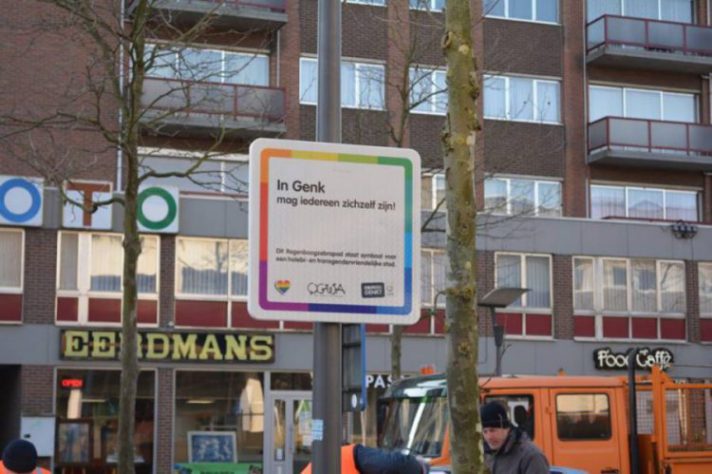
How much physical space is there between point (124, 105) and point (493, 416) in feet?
36.7

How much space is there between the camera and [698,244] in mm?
34844

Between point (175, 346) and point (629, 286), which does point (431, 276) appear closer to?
point (629, 286)

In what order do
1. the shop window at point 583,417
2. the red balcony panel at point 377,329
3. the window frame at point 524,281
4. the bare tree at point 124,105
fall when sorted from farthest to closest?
the window frame at point 524,281
the red balcony panel at point 377,329
the bare tree at point 124,105
the shop window at point 583,417

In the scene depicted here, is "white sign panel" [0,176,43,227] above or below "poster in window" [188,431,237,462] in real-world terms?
above

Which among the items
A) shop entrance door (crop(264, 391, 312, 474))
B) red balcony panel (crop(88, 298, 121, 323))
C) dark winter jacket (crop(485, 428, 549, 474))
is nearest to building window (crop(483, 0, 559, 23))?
shop entrance door (crop(264, 391, 312, 474))

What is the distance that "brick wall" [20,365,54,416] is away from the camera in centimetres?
2731

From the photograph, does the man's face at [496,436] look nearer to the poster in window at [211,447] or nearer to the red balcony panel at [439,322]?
the poster in window at [211,447]

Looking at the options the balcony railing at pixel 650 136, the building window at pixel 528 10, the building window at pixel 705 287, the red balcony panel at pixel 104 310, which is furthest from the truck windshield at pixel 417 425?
the building window at pixel 705 287

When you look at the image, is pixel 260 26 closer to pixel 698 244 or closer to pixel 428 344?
pixel 428 344

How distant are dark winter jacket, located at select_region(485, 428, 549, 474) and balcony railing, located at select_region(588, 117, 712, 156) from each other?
27.1m

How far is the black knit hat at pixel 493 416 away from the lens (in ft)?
25.1

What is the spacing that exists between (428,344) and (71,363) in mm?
8977

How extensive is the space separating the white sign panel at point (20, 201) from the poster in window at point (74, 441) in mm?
4604

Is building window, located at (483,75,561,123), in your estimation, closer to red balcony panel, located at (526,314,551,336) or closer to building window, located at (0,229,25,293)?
red balcony panel, located at (526,314,551,336)
